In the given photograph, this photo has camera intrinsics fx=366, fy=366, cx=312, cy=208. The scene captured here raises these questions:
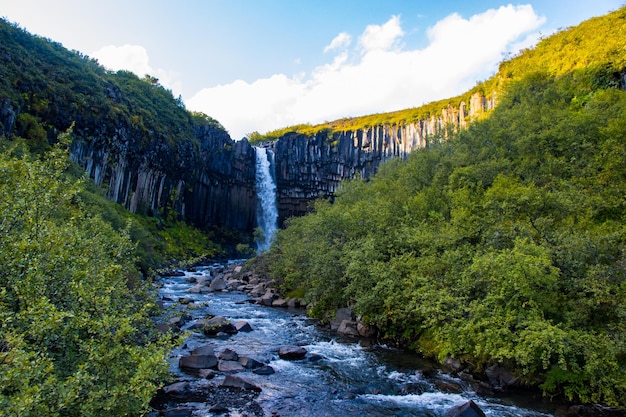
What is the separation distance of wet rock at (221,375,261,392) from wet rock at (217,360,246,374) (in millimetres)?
1313

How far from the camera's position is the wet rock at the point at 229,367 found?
14493mm

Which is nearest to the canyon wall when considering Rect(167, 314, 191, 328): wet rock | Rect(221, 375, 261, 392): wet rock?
Rect(167, 314, 191, 328): wet rock

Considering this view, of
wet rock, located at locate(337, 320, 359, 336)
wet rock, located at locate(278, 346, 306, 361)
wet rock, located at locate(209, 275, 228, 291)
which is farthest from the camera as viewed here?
wet rock, located at locate(209, 275, 228, 291)

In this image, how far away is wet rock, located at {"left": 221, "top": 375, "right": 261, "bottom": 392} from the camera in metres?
12.8

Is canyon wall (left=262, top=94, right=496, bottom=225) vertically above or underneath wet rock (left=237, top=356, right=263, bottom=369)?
above

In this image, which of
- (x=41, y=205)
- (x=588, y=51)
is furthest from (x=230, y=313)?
(x=588, y=51)

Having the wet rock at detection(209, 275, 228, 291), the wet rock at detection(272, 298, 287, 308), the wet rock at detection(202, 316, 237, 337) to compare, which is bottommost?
the wet rock at detection(209, 275, 228, 291)

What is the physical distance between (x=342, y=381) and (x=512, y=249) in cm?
931

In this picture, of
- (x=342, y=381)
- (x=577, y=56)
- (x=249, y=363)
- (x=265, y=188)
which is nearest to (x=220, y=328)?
(x=249, y=363)

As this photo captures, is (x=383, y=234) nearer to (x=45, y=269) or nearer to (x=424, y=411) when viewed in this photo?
(x=424, y=411)

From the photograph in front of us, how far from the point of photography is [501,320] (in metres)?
13.3

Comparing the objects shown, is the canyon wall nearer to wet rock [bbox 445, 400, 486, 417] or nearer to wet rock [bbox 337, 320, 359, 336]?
wet rock [bbox 337, 320, 359, 336]

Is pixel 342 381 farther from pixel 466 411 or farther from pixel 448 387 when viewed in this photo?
pixel 466 411

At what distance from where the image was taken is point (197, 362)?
1455 cm
